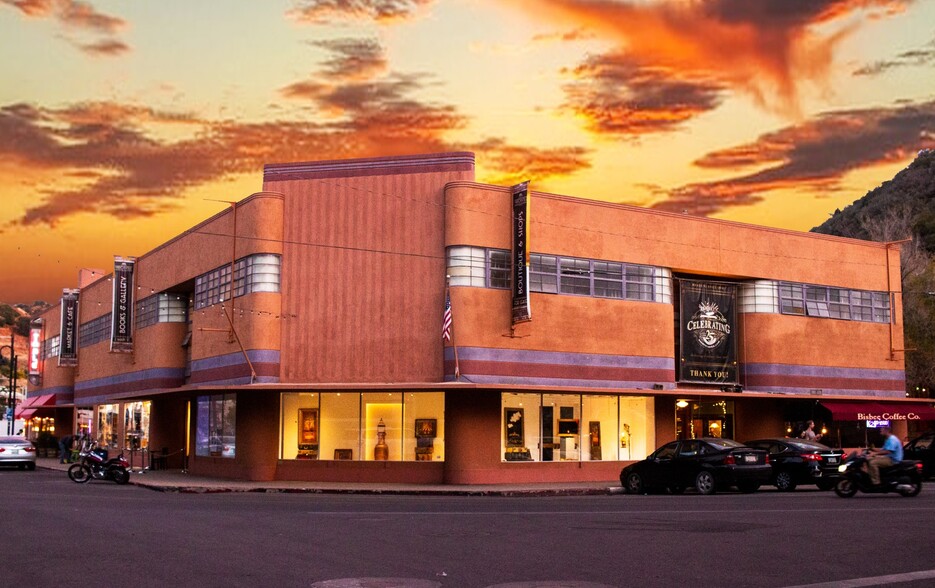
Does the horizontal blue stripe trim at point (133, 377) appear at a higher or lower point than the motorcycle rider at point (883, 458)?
higher

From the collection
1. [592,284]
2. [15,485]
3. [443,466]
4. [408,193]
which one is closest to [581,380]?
[592,284]

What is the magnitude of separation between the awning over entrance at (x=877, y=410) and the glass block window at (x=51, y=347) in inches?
1882

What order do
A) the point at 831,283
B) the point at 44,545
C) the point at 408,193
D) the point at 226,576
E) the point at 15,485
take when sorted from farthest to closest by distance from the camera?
the point at 831,283
the point at 408,193
the point at 15,485
the point at 44,545
the point at 226,576

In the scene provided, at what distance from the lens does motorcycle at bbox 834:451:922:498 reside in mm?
24531

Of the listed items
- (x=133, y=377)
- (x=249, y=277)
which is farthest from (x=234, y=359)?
(x=133, y=377)

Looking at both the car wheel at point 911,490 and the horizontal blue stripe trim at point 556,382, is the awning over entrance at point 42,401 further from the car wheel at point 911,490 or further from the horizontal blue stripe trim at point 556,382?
the car wheel at point 911,490

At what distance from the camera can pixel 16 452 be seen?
4528 cm

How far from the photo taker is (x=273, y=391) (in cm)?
3541

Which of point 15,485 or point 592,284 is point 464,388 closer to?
point 592,284

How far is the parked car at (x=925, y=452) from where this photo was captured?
111 feet

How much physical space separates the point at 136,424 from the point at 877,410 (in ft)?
109

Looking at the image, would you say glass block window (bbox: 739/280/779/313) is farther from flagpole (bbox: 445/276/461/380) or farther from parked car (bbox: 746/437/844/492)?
flagpole (bbox: 445/276/461/380)

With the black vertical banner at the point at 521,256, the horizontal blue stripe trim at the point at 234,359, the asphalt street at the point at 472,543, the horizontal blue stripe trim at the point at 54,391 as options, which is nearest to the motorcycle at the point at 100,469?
the horizontal blue stripe trim at the point at 234,359

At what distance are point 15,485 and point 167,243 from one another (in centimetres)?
1501
